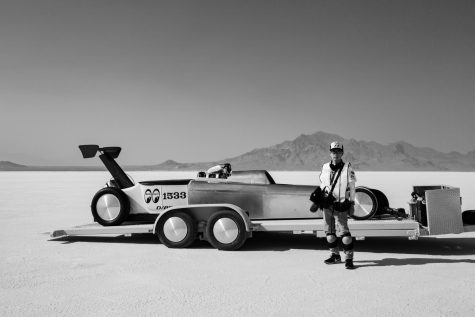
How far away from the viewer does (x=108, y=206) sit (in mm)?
8117

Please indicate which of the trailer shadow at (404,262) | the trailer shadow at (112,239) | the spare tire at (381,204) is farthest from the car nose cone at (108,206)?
the spare tire at (381,204)

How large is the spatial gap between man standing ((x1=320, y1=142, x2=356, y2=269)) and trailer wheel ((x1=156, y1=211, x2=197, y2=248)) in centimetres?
241

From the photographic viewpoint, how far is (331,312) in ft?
14.7

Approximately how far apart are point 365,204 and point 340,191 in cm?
141

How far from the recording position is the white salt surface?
15.3 ft

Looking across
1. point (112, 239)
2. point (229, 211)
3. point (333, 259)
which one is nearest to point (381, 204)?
point (333, 259)

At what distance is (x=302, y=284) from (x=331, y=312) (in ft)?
3.32

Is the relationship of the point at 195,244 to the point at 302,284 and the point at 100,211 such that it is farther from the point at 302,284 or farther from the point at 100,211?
the point at 302,284

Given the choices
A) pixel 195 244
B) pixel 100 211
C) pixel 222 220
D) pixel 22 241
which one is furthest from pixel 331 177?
pixel 22 241

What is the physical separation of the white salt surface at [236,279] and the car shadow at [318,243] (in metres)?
0.02

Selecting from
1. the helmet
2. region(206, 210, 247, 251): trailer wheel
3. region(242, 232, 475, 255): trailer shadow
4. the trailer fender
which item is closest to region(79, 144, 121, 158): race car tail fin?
the trailer fender

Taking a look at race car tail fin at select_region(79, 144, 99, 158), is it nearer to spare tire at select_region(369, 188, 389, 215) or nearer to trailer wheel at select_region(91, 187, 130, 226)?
trailer wheel at select_region(91, 187, 130, 226)

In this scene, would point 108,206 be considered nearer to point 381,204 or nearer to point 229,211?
point 229,211

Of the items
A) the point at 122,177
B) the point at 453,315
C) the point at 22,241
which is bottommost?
the point at 453,315
